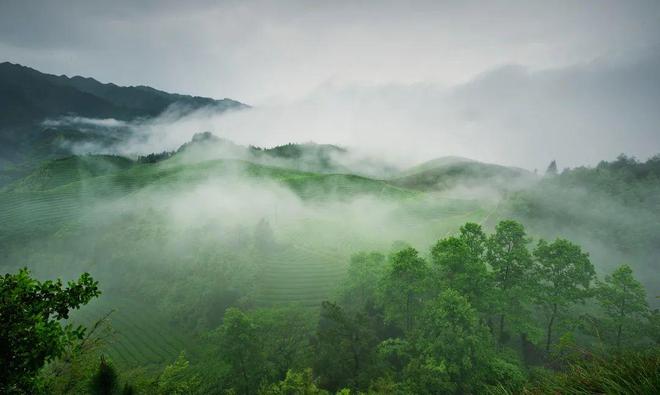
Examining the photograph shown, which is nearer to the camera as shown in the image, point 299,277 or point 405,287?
point 405,287

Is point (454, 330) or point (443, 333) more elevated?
point (454, 330)

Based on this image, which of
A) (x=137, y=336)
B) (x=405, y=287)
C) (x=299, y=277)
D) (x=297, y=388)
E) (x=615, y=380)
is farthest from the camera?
(x=299, y=277)

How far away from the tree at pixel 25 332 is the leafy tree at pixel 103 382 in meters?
7.78

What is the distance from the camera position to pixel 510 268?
104 ft

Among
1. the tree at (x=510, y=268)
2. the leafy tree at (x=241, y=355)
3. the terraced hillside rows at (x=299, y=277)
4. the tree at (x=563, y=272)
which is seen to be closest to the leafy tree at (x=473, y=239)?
the tree at (x=510, y=268)

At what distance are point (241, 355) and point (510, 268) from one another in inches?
1203

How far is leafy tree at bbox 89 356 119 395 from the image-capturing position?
516 inches

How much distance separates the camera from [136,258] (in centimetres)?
10175

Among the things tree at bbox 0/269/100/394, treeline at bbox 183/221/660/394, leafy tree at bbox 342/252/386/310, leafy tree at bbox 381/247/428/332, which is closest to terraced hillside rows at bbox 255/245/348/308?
leafy tree at bbox 342/252/386/310

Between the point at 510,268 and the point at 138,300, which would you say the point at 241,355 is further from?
the point at 138,300

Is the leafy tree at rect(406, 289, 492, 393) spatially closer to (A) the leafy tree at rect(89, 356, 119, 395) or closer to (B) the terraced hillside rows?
(A) the leafy tree at rect(89, 356, 119, 395)

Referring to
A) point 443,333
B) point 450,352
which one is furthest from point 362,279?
point 450,352

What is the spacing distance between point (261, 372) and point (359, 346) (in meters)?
12.7

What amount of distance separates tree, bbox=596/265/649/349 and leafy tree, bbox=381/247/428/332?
17848 mm
